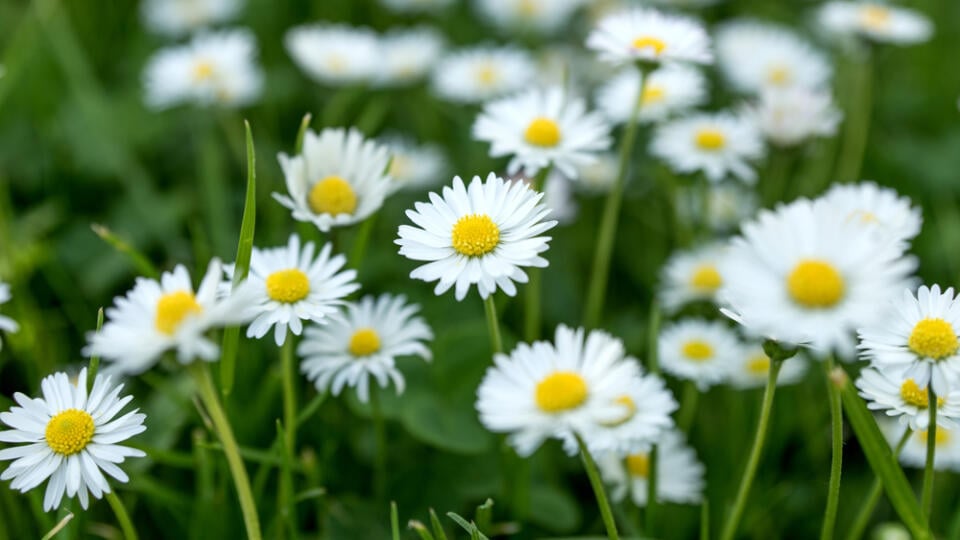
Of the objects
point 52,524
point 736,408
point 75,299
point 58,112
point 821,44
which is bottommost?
point 52,524

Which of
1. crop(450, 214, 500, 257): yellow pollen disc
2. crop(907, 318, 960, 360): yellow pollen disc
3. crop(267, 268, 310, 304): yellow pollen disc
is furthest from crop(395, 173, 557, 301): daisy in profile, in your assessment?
crop(907, 318, 960, 360): yellow pollen disc

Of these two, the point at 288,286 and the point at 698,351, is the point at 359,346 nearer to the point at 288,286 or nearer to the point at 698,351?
the point at 288,286

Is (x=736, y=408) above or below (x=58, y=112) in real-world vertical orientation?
below

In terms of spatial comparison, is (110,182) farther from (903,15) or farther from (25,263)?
(903,15)

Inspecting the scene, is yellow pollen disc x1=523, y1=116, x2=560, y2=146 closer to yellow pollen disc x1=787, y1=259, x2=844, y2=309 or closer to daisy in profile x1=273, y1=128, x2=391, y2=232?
daisy in profile x1=273, y1=128, x2=391, y2=232

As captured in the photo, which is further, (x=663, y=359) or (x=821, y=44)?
(x=821, y=44)

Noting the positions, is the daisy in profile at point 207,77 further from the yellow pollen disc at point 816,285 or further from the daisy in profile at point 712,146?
the yellow pollen disc at point 816,285

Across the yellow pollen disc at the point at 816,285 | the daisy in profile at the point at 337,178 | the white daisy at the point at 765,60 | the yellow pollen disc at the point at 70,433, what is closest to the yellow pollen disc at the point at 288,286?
the daisy in profile at the point at 337,178

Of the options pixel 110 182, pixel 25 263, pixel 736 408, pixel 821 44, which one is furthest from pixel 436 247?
pixel 821 44
